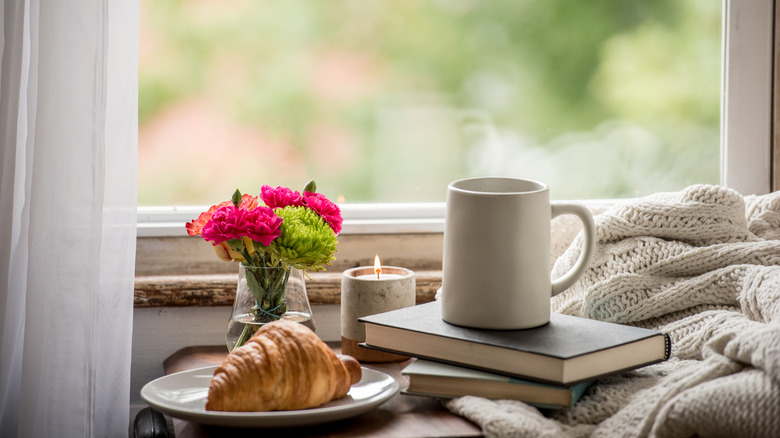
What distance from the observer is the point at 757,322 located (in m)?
0.82

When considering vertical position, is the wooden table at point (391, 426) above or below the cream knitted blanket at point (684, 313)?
below

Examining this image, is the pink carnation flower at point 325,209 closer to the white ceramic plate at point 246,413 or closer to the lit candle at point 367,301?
the lit candle at point 367,301

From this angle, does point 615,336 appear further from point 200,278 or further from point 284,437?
point 200,278

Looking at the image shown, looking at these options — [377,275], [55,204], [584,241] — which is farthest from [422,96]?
[55,204]

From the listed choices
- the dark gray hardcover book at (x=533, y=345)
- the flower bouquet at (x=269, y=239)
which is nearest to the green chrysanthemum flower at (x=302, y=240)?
the flower bouquet at (x=269, y=239)

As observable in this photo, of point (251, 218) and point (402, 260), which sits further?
point (402, 260)

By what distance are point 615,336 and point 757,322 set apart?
0.54ft

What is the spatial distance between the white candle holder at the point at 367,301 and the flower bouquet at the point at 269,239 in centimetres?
6

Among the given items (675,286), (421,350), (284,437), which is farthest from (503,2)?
(284,437)

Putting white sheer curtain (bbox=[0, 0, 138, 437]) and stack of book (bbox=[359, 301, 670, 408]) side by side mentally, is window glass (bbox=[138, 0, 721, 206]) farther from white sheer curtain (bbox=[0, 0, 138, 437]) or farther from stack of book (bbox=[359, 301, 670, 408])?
stack of book (bbox=[359, 301, 670, 408])

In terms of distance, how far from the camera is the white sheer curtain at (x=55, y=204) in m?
0.89

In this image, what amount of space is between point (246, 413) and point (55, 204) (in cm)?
38

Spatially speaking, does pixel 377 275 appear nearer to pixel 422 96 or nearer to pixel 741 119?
pixel 422 96

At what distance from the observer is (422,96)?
1.32m
